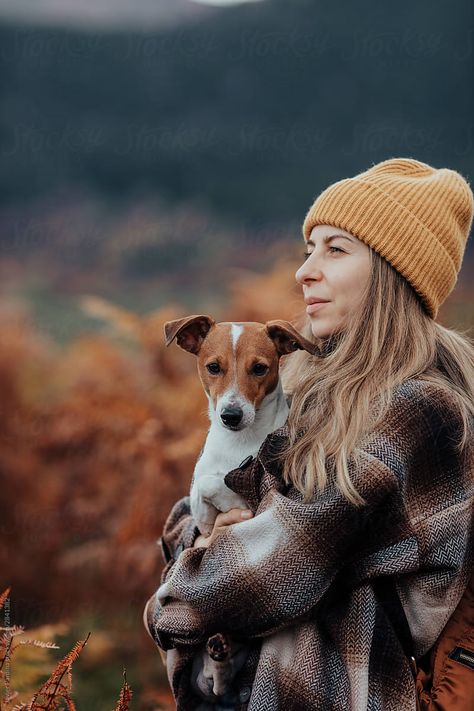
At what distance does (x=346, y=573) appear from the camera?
1.91 m

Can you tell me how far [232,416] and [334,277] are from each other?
0.50 meters

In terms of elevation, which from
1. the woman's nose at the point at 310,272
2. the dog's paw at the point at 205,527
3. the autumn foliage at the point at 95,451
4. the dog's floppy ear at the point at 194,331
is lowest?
the autumn foliage at the point at 95,451

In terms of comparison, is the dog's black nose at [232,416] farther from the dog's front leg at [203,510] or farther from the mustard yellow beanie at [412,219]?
the mustard yellow beanie at [412,219]

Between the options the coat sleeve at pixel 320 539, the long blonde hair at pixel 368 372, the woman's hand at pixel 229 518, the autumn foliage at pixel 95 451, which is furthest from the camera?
the autumn foliage at pixel 95 451

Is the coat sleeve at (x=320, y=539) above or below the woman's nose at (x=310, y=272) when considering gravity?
below

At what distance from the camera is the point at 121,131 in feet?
15.3

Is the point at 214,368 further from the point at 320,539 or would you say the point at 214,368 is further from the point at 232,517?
the point at 320,539

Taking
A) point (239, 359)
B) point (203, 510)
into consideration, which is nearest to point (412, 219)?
point (239, 359)

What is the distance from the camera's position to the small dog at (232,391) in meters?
2.27

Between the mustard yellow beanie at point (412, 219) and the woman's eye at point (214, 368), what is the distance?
54cm

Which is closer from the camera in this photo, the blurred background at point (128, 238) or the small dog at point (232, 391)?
the small dog at point (232, 391)

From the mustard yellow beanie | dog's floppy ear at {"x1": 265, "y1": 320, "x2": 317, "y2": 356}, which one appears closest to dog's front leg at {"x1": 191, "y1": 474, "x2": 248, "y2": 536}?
dog's floppy ear at {"x1": 265, "y1": 320, "x2": 317, "y2": 356}

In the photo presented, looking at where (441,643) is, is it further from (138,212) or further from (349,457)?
(138,212)

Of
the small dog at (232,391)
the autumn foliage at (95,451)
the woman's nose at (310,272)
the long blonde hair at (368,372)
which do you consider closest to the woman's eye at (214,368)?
the small dog at (232,391)
